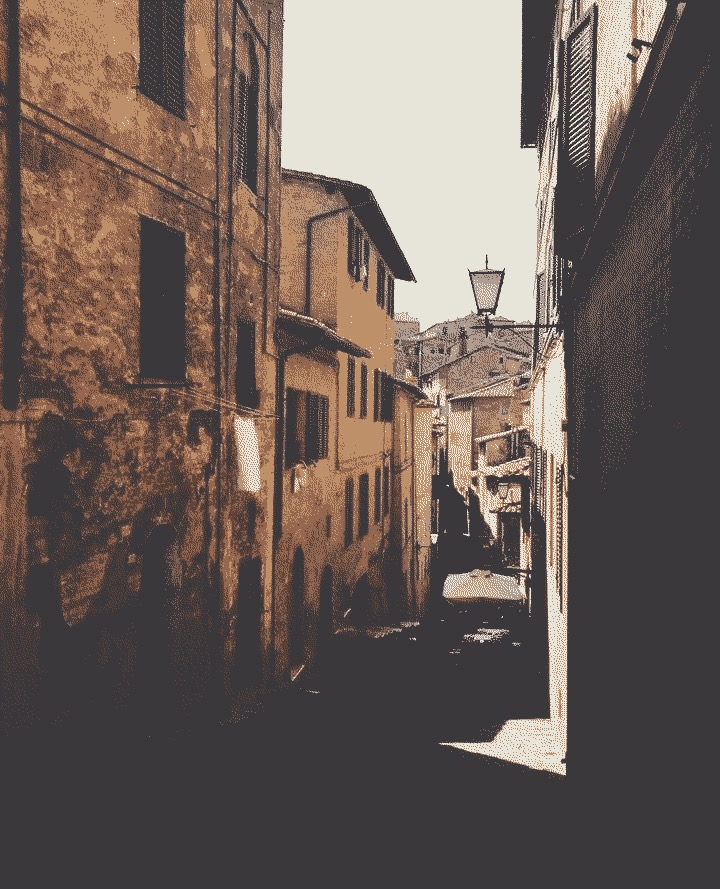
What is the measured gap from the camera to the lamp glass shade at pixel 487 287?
1170 cm

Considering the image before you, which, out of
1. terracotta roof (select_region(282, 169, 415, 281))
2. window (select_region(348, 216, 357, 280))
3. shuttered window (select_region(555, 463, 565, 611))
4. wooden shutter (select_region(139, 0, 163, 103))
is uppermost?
terracotta roof (select_region(282, 169, 415, 281))

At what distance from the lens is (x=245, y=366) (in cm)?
1280

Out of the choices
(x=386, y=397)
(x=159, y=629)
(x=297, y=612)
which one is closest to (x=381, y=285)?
(x=386, y=397)

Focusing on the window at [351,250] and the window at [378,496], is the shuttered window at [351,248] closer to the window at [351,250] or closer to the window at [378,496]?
the window at [351,250]

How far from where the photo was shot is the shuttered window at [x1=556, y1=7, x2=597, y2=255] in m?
7.95

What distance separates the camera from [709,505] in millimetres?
3236

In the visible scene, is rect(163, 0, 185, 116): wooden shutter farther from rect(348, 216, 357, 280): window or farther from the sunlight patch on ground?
rect(348, 216, 357, 280): window

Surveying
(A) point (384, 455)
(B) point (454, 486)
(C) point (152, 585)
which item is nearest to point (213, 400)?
(C) point (152, 585)

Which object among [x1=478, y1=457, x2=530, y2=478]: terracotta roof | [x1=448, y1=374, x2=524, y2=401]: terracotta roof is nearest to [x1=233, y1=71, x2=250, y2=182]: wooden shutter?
[x1=478, y1=457, x2=530, y2=478]: terracotta roof

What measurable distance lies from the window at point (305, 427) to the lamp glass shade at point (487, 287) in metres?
4.55

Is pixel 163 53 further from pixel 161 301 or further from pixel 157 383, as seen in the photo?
pixel 157 383

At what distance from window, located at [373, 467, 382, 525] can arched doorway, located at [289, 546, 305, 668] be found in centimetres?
901

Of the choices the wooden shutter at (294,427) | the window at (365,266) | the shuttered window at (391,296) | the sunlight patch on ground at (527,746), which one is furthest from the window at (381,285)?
the sunlight patch on ground at (527,746)

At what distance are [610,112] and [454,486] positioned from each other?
48364mm
